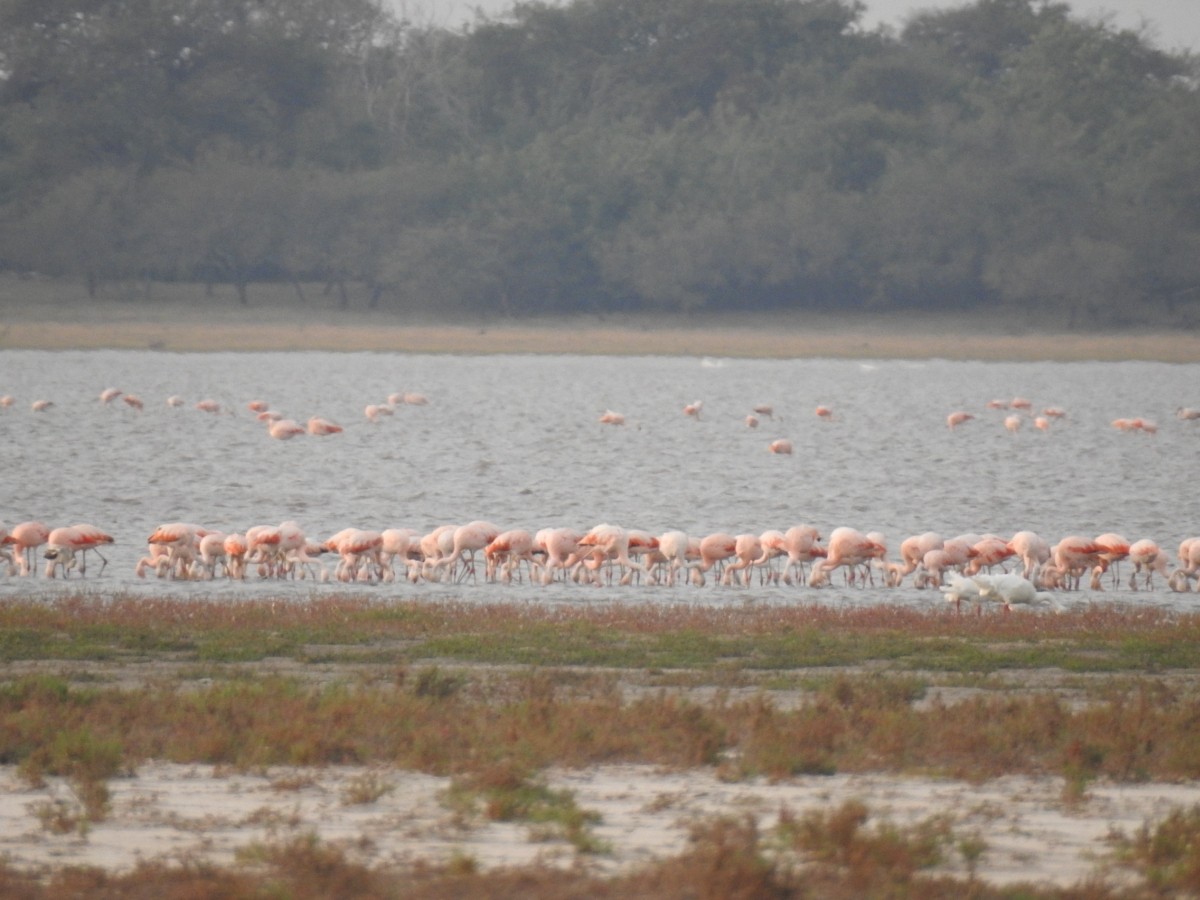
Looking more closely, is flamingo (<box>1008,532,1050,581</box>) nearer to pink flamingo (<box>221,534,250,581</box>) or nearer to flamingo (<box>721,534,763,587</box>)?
flamingo (<box>721,534,763,587</box>)

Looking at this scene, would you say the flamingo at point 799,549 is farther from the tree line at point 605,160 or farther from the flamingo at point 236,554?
the tree line at point 605,160

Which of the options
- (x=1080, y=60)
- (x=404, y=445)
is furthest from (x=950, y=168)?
(x=404, y=445)

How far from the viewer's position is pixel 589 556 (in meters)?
14.9

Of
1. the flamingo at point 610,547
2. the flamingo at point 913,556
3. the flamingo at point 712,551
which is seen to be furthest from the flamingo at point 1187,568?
the flamingo at point 610,547

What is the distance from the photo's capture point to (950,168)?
6675 centimetres

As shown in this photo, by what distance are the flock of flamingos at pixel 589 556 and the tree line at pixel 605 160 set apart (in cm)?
4808

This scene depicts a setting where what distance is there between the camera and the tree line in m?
64.0

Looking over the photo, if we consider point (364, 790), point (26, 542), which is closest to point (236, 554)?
point (26, 542)

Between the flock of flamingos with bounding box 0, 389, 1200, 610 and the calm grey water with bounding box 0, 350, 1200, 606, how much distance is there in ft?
1.16

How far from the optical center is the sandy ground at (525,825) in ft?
20.8

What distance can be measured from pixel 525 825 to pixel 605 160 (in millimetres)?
63514

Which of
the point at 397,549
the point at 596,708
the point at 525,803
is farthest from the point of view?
the point at 397,549

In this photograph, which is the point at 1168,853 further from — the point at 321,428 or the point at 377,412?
the point at 377,412

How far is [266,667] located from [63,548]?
5.47 meters
